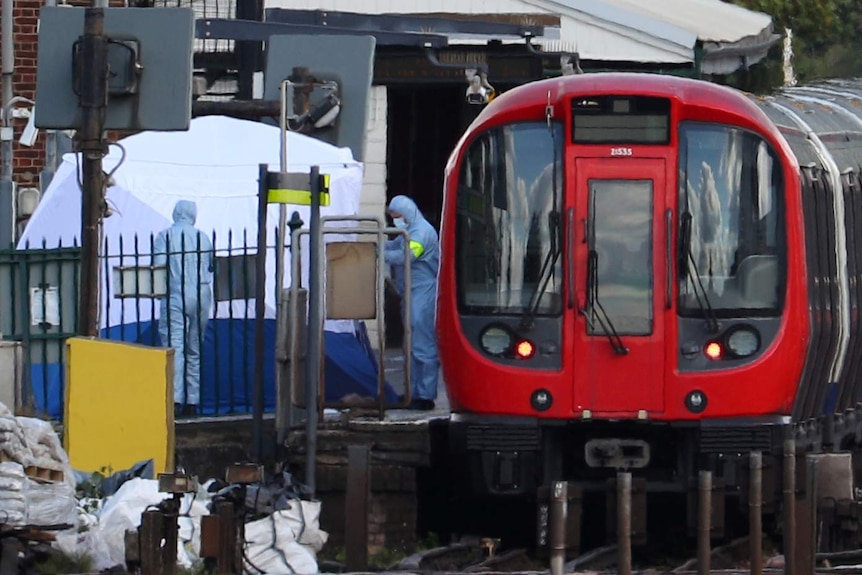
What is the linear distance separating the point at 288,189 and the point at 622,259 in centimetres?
182

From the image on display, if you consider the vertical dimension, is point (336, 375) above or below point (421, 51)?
below

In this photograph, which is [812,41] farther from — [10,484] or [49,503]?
[10,484]

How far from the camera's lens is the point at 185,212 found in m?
13.5

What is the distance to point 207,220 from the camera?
1499cm

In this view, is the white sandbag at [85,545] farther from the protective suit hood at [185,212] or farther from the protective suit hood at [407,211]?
the protective suit hood at [407,211]

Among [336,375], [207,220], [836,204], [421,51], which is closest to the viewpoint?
[836,204]

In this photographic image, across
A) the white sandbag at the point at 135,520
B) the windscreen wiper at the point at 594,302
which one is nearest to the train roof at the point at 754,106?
the windscreen wiper at the point at 594,302

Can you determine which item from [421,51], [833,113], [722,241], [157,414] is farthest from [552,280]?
[421,51]

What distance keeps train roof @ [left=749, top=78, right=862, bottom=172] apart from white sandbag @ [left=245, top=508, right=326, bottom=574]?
12.2 ft

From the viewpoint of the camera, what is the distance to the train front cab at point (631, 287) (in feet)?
37.1

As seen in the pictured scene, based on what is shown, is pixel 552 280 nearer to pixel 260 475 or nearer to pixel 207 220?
pixel 260 475

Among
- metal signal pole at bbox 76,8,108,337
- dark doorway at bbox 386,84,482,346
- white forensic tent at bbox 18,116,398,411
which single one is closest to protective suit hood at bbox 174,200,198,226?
white forensic tent at bbox 18,116,398,411

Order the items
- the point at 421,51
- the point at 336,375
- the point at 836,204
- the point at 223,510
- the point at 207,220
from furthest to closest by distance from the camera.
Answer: the point at 421,51 < the point at 207,220 < the point at 336,375 < the point at 836,204 < the point at 223,510

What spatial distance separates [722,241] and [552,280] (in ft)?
2.96
